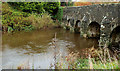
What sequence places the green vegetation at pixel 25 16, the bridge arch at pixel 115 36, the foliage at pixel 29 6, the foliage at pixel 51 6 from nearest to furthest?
1. the bridge arch at pixel 115 36
2. the green vegetation at pixel 25 16
3. the foliage at pixel 29 6
4. the foliage at pixel 51 6

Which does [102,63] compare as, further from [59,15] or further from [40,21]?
[59,15]

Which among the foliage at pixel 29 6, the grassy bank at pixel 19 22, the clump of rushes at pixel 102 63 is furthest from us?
the foliage at pixel 29 6

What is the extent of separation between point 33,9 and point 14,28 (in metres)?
4.23

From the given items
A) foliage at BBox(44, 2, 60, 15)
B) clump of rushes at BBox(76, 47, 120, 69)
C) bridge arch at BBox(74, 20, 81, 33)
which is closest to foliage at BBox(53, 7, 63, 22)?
foliage at BBox(44, 2, 60, 15)

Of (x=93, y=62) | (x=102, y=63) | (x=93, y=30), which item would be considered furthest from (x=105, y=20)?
(x=102, y=63)

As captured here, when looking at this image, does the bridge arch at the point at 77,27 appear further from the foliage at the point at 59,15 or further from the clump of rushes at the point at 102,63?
the clump of rushes at the point at 102,63

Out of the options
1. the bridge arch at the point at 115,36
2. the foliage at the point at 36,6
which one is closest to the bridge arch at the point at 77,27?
the bridge arch at the point at 115,36

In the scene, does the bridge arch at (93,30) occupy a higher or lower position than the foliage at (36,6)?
lower

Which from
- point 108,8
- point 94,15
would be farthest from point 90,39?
point 108,8

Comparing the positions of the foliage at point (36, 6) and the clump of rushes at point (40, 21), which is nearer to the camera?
the clump of rushes at point (40, 21)

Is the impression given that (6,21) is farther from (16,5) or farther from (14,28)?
(16,5)

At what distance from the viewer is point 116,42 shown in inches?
283

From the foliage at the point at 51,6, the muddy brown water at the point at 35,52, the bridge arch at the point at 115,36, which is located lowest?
the muddy brown water at the point at 35,52

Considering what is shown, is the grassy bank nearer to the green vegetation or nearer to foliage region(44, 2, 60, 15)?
the green vegetation
